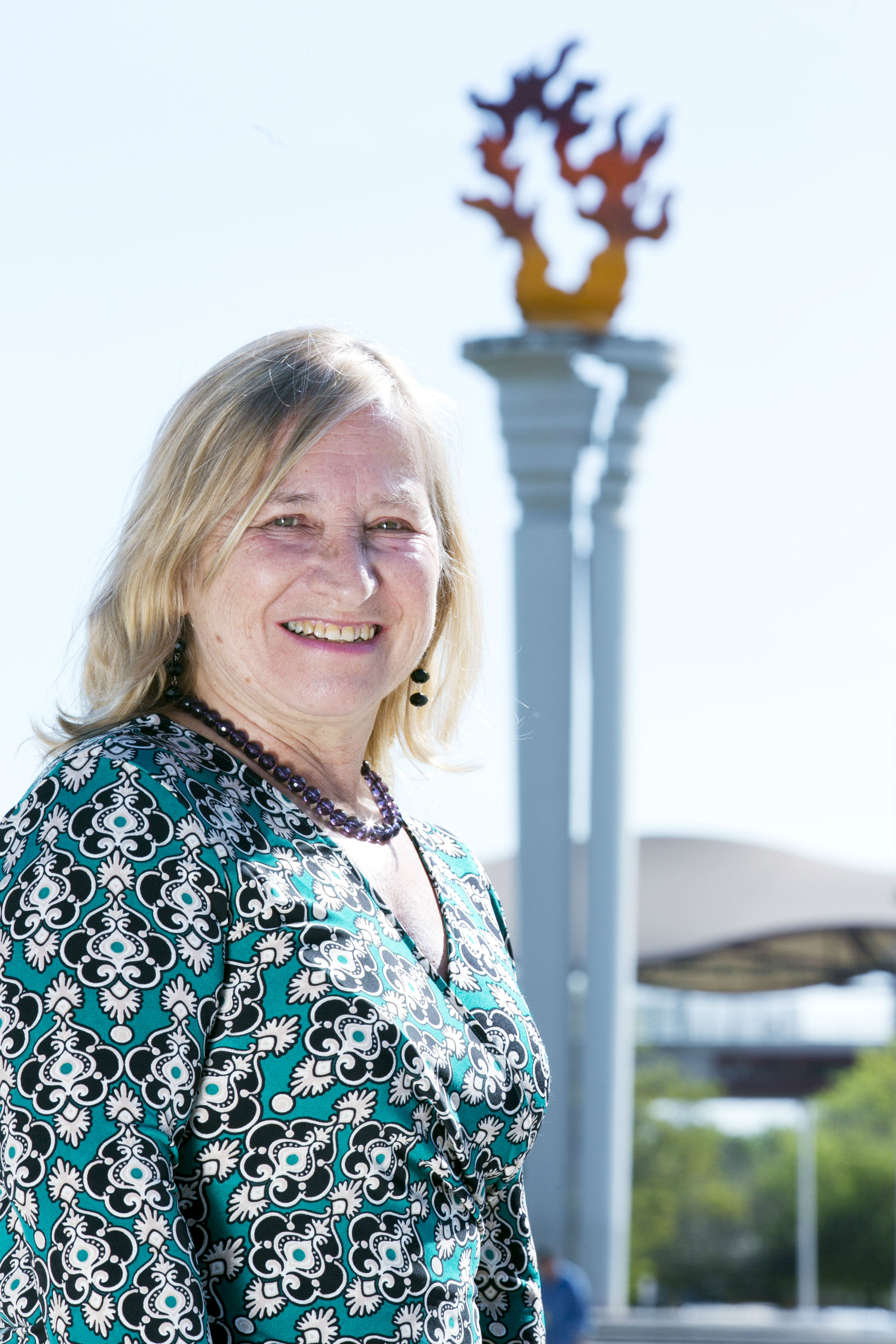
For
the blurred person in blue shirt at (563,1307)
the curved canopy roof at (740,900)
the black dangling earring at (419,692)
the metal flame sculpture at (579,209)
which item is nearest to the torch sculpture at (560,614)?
the metal flame sculpture at (579,209)

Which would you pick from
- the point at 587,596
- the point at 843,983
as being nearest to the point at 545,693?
the point at 587,596

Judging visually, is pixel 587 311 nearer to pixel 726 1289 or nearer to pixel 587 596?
pixel 587 596

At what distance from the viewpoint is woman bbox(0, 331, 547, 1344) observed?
108 cm

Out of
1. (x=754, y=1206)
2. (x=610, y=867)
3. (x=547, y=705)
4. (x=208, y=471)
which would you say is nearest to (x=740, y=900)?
(x=610, y=867)

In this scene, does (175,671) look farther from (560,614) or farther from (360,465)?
(560,614)

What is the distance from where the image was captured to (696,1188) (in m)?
36.4

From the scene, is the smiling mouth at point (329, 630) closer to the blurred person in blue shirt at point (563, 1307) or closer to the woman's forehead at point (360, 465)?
the woman's forehead at point (360, 465)

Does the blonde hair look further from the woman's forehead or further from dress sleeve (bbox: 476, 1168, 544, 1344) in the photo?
dress sleeve (bbox: 476, 1168, 544, 1344)

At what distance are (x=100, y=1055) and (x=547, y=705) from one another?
28.5 ft

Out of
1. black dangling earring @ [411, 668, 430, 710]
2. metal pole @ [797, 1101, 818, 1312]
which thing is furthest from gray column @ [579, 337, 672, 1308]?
metal pole @ [797, 1101, 818, 1312]

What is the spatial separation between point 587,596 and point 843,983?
753 inches

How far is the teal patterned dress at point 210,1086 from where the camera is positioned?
1.07 meters

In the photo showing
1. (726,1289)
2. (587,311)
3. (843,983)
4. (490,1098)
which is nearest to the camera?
(490,1098)

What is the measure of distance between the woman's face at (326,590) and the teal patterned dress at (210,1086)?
11 centimetres
